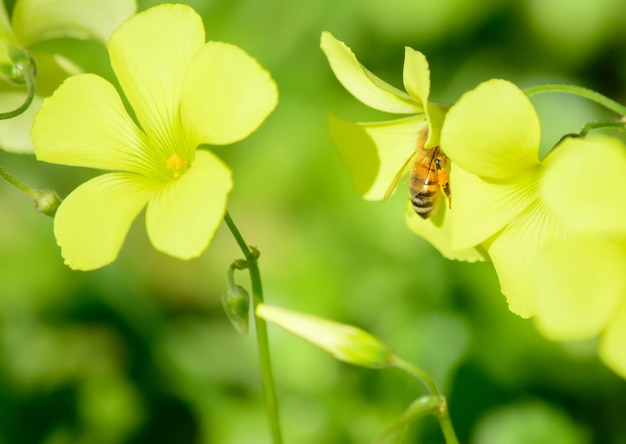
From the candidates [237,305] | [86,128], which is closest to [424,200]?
[237,305]

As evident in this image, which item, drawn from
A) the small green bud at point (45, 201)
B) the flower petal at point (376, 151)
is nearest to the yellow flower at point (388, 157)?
the flower petal at point (376, 151)

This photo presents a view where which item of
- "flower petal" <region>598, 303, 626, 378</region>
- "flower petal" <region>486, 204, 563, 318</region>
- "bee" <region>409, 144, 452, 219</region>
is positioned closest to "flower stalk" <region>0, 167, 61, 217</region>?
"bee" <region>409, 144, 452, 219</region>

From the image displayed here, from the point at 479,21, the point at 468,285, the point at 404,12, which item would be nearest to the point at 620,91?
the point at 479,21

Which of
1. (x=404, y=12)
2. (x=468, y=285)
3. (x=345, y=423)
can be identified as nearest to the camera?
(x=345, y=423)

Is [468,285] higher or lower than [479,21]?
lower

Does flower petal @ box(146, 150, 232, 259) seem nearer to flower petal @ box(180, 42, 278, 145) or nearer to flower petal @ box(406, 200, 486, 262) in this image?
flower petal @ box(180, 42, 278, 145)

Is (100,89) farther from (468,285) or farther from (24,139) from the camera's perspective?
(468,285)
